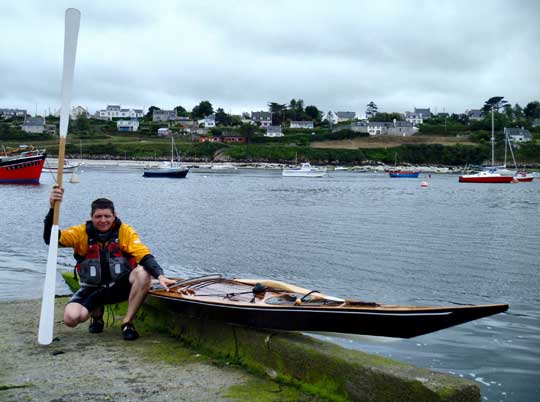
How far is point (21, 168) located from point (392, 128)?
140576 mm

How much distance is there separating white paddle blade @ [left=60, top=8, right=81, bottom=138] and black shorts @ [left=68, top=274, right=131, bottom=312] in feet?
6.65

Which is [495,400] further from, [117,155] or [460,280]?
[117,155]

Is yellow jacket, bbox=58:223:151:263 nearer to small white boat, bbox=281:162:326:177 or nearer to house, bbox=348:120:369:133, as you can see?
small white boat, bbox=281:162:326:177

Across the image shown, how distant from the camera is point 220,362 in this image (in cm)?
601

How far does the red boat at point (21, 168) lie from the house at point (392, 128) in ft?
440

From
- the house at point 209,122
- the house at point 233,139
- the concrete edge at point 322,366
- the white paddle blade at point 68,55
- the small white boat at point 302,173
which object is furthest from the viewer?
the house at point 209,122

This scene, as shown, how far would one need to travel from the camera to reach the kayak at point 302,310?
16.2 ft

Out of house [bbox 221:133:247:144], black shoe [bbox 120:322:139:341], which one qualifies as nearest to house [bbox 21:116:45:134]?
house [bbox 221:133:247:144]

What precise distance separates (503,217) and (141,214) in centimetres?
2270

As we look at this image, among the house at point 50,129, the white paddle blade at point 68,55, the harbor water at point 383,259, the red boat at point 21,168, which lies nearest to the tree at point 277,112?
the house at point 50,129

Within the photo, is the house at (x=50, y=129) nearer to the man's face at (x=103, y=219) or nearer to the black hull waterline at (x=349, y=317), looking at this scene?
the man's face at (x=103, y=219)

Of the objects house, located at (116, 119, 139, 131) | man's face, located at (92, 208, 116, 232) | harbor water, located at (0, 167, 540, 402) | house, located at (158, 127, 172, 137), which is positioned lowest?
harbor water, located at (0, 167, 540, 402)

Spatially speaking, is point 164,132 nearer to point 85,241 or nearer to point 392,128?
point 392,128

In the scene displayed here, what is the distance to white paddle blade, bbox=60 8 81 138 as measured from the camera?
23.8 ft
